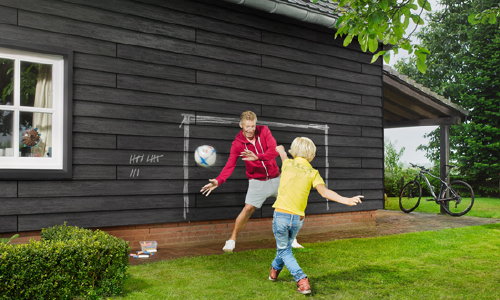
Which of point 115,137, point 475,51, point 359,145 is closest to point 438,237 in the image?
point 359,145

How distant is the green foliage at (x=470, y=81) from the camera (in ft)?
80.1

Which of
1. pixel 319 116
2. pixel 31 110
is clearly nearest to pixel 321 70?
pixel 319 116

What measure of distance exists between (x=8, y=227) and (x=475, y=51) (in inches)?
1104

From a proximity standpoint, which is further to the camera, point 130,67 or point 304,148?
point 130,67

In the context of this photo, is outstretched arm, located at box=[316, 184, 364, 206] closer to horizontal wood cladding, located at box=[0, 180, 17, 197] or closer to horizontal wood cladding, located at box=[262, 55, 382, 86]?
horizontal wood cladding, located at box=[0, 180, 17, 197]

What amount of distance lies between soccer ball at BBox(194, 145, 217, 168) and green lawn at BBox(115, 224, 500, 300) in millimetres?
1499

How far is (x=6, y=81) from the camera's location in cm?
600

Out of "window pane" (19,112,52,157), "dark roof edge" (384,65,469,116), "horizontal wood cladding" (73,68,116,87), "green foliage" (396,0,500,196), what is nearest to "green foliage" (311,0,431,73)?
"horizontal wood cladding" (73,68,116,87)

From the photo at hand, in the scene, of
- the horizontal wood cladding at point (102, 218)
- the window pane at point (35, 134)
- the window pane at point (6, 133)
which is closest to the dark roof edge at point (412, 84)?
the horizontal wood cladding at point (102, 218)

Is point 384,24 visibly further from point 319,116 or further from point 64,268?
point 64,268

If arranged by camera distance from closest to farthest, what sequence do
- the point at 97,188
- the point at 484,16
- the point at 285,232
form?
the point at 285,232 → the point at 97,188 → the point at 484,16

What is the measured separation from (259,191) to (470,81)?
23.0m

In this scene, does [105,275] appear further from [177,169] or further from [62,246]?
[177,169]

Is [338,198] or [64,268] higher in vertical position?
[338,198]
